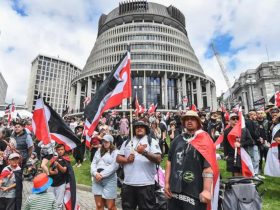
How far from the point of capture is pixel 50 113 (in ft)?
20.1

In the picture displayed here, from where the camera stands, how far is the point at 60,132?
5.88 meters

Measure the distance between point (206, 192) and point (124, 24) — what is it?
246 feet

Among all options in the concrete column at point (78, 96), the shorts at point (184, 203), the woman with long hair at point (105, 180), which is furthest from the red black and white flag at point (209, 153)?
the concrete column at point (78, 96)

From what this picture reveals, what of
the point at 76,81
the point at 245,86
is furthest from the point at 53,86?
the point at 245,86

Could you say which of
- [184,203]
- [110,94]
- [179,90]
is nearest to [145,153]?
[184,203]

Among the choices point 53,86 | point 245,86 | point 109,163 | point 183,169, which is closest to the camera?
point 183,169

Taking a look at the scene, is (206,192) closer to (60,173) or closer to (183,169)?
(183,169)

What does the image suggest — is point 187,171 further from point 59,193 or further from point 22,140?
point 22,140

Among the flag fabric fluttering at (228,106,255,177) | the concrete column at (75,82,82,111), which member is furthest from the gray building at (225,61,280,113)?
the flag fabric fluttering at (228,106,255,177)

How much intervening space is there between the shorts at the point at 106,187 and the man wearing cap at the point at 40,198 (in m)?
1.29

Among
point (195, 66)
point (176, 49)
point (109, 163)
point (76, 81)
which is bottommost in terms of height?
point (109, 163)

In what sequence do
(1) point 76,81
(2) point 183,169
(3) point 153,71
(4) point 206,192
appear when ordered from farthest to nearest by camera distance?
1. (1) point 76,81
2. (3) point 153,71
3. (2) point 183,169
4. (4) point 206,192

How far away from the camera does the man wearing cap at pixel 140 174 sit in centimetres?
409

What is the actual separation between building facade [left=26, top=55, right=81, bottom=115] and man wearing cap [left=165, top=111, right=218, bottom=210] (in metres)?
157
